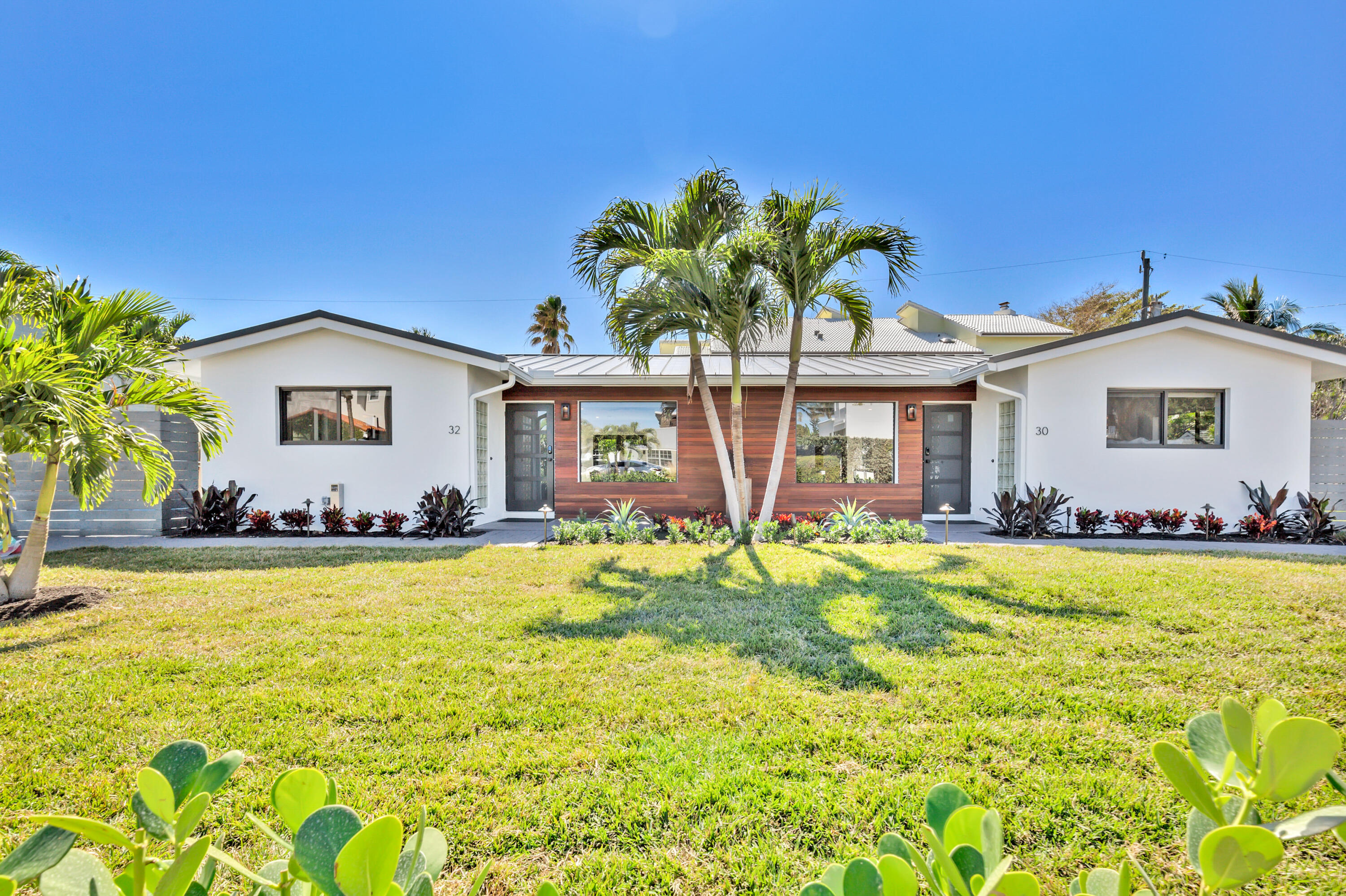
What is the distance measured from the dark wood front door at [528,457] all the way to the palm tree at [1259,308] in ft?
79.3

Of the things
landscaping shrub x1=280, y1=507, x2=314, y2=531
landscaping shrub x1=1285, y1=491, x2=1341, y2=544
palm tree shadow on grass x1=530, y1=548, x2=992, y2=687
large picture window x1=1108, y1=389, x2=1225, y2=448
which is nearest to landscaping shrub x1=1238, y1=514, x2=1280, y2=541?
landscaping shrub x1=1285, y1=491, x2=1341, y2=544

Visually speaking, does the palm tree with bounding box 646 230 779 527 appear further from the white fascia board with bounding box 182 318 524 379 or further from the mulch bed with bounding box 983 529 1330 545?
the mulch bed with bounding box 983 529 1330 545

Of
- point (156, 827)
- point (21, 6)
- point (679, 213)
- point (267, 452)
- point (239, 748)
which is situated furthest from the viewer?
point (267, 452)

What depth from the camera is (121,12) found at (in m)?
8.20

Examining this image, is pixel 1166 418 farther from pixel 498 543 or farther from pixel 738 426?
pixel 498 543

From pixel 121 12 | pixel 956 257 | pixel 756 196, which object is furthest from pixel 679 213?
pixel 956 257

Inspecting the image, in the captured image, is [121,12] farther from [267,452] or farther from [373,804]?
[373,804]

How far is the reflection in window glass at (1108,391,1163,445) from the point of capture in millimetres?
8734

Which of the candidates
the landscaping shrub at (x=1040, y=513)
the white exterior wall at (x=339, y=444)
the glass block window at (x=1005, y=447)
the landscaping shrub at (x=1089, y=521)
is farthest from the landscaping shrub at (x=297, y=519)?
the landscaping shrub at (x=1089, y=521)

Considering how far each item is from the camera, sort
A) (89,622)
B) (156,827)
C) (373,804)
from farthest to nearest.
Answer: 1. (89,622)
2. (373,804)
3. (156,827)

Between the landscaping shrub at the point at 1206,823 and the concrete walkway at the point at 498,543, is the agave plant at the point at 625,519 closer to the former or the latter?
the concrete walkway at the point at 498,543

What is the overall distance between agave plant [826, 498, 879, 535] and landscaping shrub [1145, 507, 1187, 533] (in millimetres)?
3851

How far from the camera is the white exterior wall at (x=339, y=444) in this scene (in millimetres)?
9000

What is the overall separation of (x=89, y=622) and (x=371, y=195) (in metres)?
12.4
